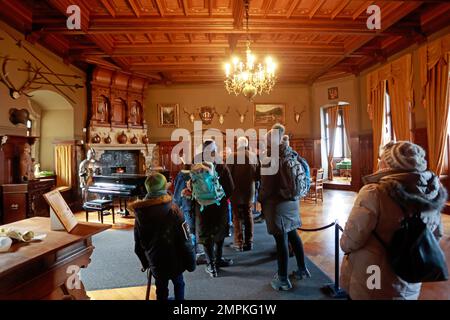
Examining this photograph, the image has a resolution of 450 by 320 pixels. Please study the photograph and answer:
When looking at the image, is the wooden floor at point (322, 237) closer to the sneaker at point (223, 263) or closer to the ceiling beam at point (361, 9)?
the sneaker at point (223, 263)

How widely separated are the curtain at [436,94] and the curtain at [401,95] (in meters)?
0.40

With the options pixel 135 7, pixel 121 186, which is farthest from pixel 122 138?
pixel 135 7

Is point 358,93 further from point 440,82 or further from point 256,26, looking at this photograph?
point 256,26

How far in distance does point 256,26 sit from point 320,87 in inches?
198

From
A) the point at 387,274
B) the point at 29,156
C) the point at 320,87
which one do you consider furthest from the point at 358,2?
the point at 29,156

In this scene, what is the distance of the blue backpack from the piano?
305cm

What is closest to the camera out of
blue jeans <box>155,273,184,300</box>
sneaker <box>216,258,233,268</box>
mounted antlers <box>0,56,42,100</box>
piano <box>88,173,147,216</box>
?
blue jeans <box>155,273,184,300</box>

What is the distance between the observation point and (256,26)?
5.54 m

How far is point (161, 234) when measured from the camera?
6.59 ft

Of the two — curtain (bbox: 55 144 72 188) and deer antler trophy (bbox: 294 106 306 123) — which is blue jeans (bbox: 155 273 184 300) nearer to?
curtain (bbox: 55 144 72 188)

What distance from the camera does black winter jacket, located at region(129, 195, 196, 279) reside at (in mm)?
1977

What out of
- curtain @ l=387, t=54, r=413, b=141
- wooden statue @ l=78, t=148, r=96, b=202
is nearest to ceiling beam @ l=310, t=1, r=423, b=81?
curtain @ l=387, t=54, r=413, b=141
